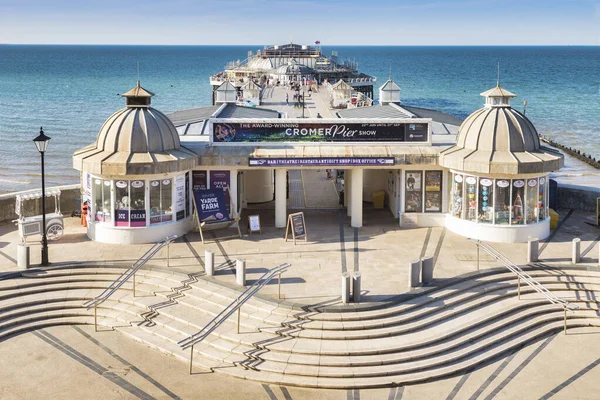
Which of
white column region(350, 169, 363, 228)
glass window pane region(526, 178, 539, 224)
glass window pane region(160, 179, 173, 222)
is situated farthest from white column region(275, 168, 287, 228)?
glass window pane region(526, 178, 539, 224)

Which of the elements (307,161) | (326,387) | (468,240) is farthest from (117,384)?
(468,240)

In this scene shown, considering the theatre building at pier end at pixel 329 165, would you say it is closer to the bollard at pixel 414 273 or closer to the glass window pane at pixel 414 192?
the glass window pane at pixel 414 192

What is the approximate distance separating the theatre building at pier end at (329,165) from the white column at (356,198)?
0.04 m

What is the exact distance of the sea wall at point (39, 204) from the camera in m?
25.7

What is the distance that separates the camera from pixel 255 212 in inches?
1118

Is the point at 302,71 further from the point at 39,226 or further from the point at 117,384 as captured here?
the point at 117,384

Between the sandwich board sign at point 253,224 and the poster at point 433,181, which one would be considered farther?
the poster at point 433,181

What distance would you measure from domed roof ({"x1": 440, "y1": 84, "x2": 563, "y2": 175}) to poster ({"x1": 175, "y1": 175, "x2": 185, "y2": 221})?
9320 mm

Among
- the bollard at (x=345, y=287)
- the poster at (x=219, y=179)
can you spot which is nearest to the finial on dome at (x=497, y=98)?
the poster at (x=219, y=179)

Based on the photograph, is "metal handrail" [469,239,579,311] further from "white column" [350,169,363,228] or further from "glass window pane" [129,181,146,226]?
"glass window pane" [129,181,146,226]

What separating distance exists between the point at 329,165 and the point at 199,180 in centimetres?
486

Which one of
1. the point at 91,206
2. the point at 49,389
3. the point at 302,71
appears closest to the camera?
the point at 49,389

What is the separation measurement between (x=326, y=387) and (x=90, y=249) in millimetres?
10784

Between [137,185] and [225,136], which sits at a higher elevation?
[225,136]
